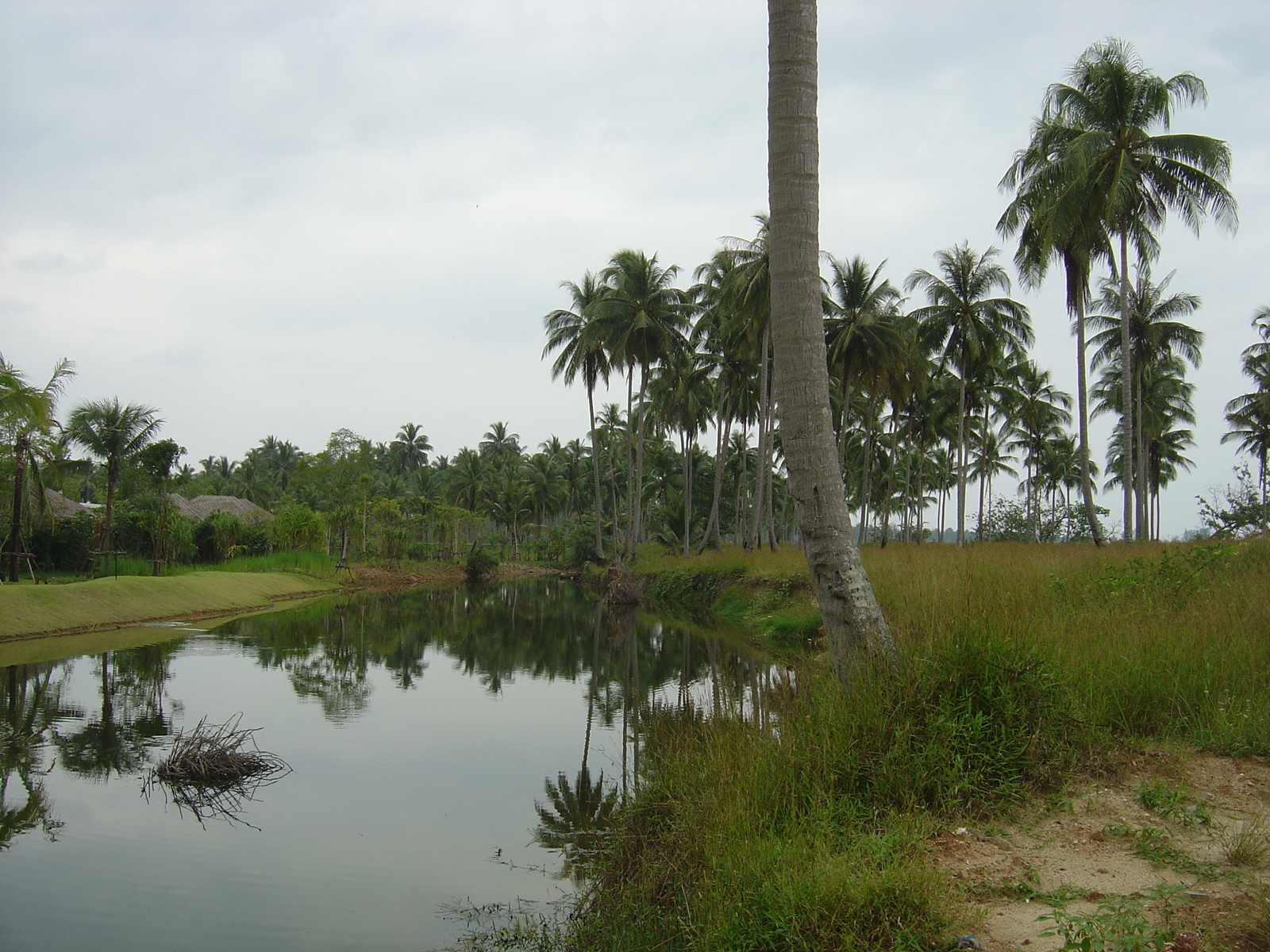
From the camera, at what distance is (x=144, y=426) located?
32.8 meters

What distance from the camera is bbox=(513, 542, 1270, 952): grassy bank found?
12.8 ft

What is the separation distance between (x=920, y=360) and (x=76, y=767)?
1254 inches

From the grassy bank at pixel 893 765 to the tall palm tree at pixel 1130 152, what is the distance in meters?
16.5

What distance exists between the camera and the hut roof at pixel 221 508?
159 feet

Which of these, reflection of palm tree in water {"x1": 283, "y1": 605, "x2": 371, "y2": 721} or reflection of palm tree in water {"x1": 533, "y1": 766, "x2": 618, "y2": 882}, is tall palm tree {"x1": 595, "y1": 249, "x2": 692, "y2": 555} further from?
reflection of palm tree in water {"x1": 533, "y1": 766, "x2": 618, "y2": 882}

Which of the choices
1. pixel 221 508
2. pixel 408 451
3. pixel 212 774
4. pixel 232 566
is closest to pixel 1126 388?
pixel 212 774

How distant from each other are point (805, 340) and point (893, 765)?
3.33 metres

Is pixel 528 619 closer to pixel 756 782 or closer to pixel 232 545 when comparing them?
pixel 232 545

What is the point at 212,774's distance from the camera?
383 inches

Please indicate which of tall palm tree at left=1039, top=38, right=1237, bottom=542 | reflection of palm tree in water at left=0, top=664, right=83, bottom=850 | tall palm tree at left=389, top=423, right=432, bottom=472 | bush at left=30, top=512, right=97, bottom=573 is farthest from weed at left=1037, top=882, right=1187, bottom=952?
tall palm tree at left=389, top=423, right=432, bottom=472

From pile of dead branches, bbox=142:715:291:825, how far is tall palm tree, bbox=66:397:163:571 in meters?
25.9

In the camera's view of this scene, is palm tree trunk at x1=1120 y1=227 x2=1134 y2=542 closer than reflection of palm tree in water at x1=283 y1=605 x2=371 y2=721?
No

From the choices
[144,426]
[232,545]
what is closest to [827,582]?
[144,426]

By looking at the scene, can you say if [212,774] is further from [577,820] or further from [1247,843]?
[1247,843]
